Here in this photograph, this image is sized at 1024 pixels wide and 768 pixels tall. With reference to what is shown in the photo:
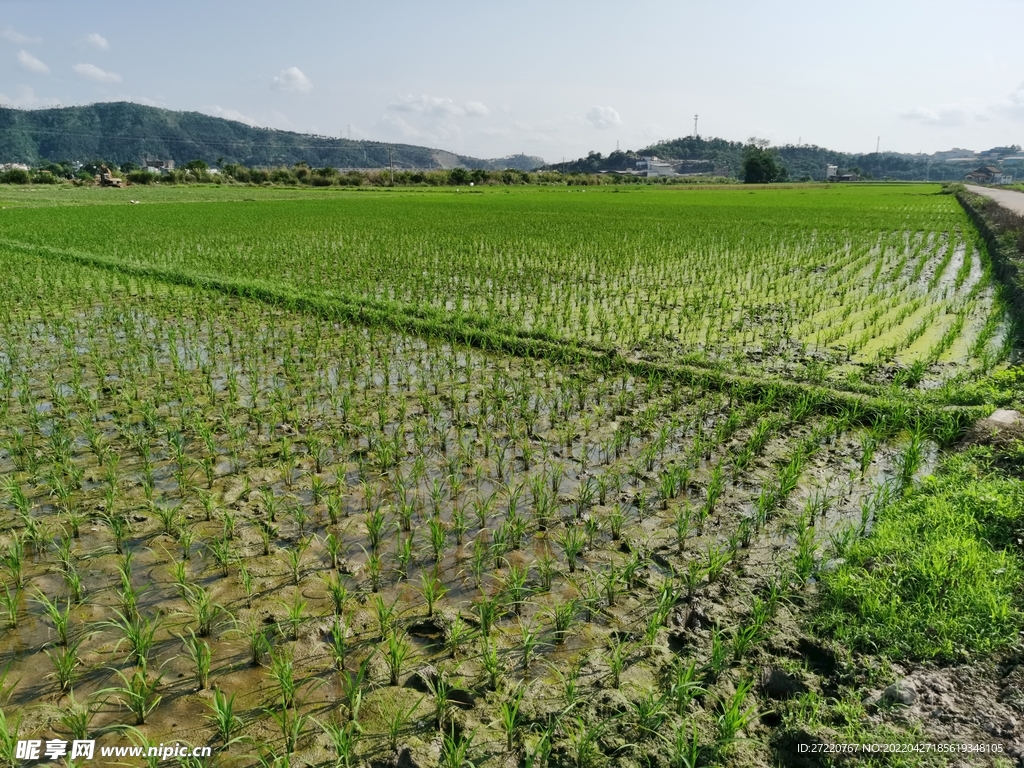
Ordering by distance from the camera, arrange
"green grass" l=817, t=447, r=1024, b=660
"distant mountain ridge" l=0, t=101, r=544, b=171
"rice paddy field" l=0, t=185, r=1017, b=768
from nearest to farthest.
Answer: "rice paddy field" l=0, t=185, r=1017, b=768 < "green grass" l=817, t=447, r=1024, b=660 < "distant mountain ridge" l=0, t=101, r=544, b=171

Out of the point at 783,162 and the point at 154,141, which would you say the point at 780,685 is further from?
the point at 154,141

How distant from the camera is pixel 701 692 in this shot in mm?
2416

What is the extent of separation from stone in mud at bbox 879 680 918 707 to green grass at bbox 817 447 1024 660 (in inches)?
9.1

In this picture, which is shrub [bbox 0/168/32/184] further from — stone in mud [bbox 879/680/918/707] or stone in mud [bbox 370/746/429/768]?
stone in mud [bbox 879/680/918/707]

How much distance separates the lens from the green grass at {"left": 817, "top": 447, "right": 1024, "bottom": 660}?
2.54 metres

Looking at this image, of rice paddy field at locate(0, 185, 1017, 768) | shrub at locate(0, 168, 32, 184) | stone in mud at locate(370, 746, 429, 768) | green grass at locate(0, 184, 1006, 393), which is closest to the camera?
stone in mud at locate(370, 746, 429, 768)

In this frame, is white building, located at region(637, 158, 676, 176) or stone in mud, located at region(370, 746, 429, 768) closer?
stone in mud, located at region(370, 746, 429, 768)

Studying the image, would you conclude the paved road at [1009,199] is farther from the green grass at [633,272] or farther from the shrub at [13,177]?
the shrub at [13,177]

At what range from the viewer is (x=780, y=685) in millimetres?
2459

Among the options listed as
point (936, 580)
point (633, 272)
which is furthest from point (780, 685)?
point (633, 272)

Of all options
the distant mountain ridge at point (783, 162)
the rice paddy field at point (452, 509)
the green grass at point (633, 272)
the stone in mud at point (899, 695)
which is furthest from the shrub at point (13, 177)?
the distant mountain ridge at point (783, 162)

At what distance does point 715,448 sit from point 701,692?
2.48 m

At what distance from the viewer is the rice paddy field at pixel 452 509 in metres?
2.34

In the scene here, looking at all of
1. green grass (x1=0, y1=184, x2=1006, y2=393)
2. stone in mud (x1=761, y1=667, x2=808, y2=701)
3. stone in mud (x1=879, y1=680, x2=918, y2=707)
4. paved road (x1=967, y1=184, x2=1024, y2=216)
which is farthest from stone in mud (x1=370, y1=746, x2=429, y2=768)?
paved road (x1=967, y1=184, x2=1024, y2=216)
